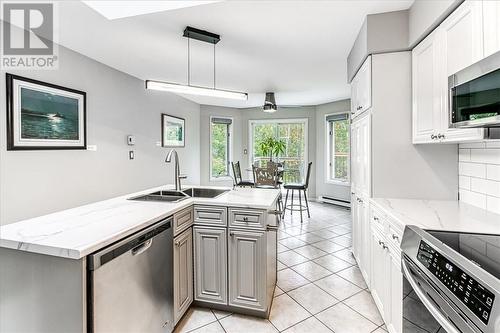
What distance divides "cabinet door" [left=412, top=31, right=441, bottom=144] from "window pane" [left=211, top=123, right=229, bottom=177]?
533cm

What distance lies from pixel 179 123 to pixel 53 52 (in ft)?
9.41

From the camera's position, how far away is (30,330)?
125 cm

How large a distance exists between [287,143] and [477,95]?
595 cm

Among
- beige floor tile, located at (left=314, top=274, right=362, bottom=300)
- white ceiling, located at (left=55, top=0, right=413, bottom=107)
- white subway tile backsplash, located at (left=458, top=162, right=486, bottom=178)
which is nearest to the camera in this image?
white subway tile backsplash, located at (left=458, top=162, right=486, bottom=178)

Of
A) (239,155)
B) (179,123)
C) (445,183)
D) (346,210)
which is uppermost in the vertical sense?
(179,123)

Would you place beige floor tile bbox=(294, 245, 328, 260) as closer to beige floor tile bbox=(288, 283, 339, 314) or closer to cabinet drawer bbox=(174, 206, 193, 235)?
beige floor tile bbox=(288, 283, 339, 314)

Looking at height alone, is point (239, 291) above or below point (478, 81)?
below

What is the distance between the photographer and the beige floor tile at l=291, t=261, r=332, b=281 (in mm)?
2789

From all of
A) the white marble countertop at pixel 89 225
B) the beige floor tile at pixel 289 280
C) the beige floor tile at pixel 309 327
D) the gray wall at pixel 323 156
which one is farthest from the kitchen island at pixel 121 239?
the gray wall at pixel 323 156

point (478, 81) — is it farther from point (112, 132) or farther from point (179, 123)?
point (179, 123)

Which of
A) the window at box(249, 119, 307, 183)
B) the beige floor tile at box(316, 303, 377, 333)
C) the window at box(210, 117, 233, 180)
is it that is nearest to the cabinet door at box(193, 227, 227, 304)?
the beige floor tile at box(316, 303, 377, 333)

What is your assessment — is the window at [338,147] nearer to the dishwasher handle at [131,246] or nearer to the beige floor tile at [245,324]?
the beige floor tile at [245,324]

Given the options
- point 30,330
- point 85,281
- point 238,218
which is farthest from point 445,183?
point 30,330
